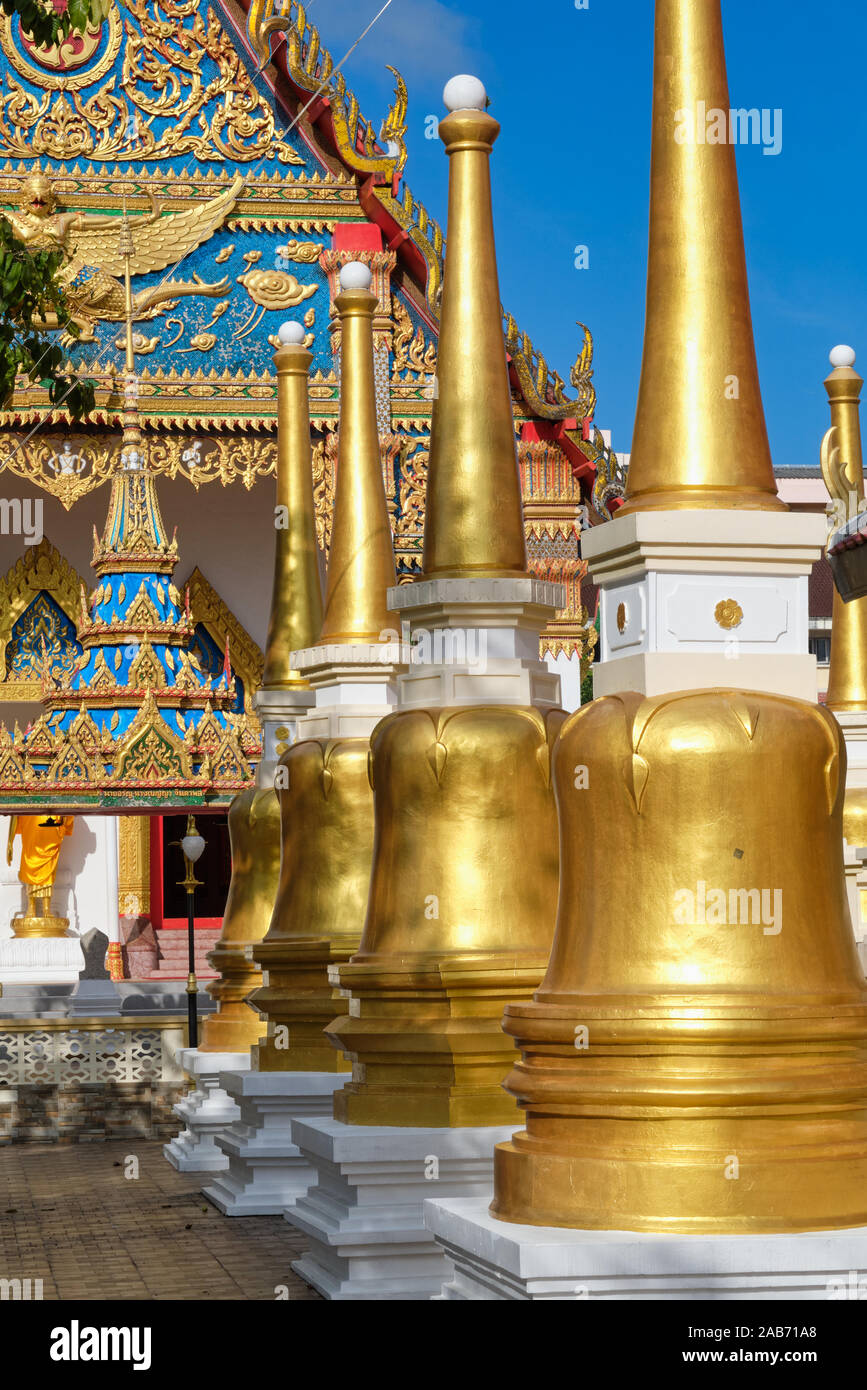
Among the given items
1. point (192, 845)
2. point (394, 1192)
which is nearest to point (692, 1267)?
point (394, 1192)

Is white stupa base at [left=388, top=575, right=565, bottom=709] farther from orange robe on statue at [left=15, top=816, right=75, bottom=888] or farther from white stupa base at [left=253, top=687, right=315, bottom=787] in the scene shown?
orange robe on statue at [left=15, top=816, right=75, bottom=888]

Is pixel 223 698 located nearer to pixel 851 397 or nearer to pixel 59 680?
pixel 59 680

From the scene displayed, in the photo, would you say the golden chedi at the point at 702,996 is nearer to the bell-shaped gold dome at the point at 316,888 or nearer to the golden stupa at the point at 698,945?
the golden stupa at the point at 698,945

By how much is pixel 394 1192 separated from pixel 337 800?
8.09ft

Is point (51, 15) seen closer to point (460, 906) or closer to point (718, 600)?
point (460, 906)

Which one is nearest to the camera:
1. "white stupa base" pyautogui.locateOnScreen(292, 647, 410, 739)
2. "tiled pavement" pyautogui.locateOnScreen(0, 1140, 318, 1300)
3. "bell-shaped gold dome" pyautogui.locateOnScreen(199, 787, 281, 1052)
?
"tiled pavement" pyautogui.locateOnScreen(0, 1140, 318, 1300)

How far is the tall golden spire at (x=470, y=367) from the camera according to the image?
7.51 meters

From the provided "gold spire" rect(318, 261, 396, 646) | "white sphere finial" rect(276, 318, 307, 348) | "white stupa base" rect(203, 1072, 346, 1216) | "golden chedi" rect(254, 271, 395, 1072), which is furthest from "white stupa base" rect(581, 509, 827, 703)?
"white sphere finial" rect(276, 318, 307, 348)

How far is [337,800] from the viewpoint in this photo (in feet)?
30.2

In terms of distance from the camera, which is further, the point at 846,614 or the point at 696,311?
the point at 846,614

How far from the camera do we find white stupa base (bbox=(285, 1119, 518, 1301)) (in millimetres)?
6969

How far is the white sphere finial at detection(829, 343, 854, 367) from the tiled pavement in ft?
16.1

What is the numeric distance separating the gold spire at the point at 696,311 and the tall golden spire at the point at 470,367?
2242mm
